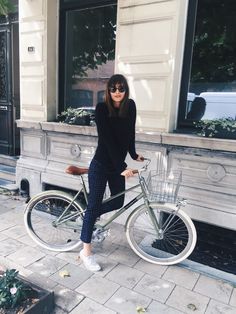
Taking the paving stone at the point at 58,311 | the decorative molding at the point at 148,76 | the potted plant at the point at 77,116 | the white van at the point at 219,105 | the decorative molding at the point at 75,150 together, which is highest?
the decorative molding at the point at 148,76

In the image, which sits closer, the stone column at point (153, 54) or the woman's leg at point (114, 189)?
the woman's leg at point (114, 189)

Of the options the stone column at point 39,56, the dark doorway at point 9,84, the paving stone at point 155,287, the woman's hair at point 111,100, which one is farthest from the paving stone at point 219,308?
the dark doorway at point 9,84

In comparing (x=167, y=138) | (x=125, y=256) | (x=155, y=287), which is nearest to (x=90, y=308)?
(x=155, y=287)

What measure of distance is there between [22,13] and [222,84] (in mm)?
3428

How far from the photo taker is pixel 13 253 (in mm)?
3398

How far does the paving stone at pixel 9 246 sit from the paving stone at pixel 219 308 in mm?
2208

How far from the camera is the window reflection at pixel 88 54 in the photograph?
15.3 feet

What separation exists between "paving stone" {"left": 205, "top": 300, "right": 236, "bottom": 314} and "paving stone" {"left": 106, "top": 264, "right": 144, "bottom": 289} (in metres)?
0.72

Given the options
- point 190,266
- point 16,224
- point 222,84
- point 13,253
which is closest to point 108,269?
point 190,266

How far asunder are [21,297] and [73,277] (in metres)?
0.69

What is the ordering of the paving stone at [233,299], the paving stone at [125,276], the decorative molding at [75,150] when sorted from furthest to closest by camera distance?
the decorative molding at [75,150], the paving stone at [125,276], the paving stone at [233,299]

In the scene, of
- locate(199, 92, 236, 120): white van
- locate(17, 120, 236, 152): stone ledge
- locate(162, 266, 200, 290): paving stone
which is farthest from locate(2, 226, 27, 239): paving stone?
locate(199, 92, 236, 120): white van

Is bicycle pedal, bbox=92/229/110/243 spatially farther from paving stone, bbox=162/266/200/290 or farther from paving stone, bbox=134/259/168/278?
paving stone, bbox=162/266/200/290

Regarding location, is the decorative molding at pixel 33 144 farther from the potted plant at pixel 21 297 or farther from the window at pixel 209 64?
the potted plant at pixel 21 297
